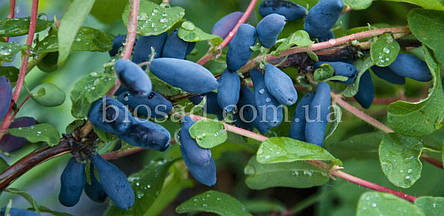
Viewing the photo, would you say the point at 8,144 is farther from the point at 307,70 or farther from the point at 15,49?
the point at 307,70

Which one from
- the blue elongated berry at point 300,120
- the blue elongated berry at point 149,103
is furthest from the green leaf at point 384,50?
the blue elongated berry at point 149,103

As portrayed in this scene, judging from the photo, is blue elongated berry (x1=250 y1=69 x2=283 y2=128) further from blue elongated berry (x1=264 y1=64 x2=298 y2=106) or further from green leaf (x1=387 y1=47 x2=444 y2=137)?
green leaf (x1=387 y1=47 x2=444 y2=137)

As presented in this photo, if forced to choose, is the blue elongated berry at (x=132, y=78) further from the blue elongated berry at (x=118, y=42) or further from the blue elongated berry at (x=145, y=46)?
the blue elongated berry at (x=118, y=42)

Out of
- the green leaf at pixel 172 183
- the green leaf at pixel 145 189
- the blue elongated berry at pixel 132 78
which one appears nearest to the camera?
the blue elongated berry at pixel 132 78

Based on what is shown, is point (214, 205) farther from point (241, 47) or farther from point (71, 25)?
point (71, 25)

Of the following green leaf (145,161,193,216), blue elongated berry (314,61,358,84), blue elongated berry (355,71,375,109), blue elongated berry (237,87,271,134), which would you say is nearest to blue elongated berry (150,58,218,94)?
blue elongated berry (237,87,271,134)

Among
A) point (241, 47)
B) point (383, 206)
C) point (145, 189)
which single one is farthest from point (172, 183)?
point (383, 206)
